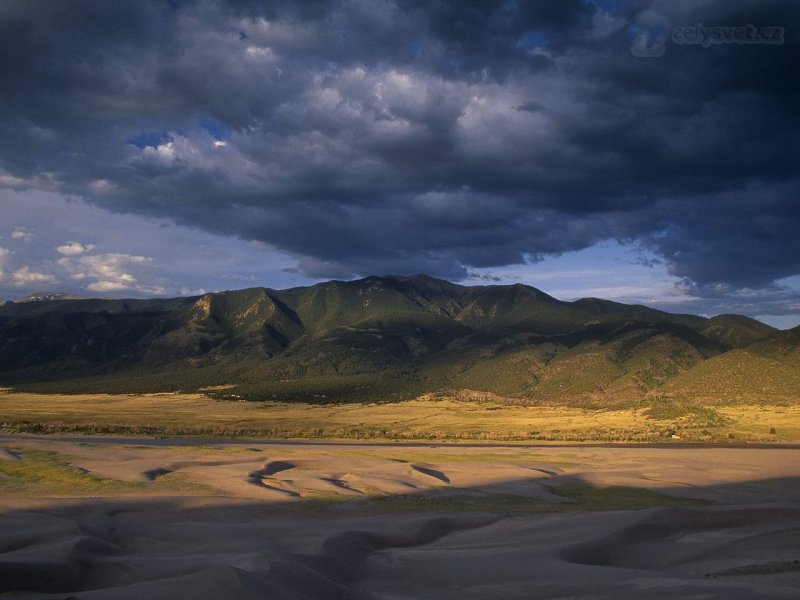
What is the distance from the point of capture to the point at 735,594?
40.0 ft

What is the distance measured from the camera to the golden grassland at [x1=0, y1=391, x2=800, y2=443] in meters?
72.4

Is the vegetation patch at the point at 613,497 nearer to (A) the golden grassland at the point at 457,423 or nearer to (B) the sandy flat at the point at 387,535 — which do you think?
(B) the sandy flat at the point at 387,535

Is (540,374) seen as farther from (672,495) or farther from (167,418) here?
(672,495)

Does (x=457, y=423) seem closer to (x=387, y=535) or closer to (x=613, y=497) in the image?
(x=613, y=497)

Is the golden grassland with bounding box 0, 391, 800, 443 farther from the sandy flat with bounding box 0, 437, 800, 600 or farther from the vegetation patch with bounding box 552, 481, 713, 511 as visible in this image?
the vegetation patch with bounding box 552, 481, 713, 511

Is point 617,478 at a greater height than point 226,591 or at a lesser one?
lesser

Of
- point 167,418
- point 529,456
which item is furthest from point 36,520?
point 167,418

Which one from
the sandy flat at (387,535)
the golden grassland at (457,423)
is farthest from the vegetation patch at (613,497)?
the golden grassland at (457,423)

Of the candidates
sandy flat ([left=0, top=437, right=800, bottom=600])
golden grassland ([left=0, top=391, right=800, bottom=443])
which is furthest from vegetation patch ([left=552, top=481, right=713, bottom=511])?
golden grassland ([left=0, top=391, right=800, bottom=443])

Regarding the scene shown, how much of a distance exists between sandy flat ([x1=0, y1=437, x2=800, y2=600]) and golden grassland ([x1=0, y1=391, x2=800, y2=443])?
3293cm

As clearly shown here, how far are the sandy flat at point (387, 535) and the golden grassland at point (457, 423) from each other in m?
32.9

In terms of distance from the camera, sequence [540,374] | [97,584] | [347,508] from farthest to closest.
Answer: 1. [540,374]
2. [347,508]
3. [97,584]

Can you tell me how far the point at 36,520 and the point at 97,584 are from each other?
839cm

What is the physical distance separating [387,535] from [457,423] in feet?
247
